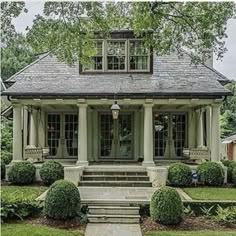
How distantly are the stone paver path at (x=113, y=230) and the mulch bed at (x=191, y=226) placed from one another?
28 cm

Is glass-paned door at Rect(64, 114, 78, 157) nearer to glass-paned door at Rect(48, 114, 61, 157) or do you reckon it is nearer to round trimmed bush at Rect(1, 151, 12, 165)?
glass-paned door at Rect(48, 114, 61, 157)

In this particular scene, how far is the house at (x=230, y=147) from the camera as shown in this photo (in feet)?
83.5

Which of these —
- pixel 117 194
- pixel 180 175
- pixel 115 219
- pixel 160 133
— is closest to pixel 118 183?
pixel 117 194

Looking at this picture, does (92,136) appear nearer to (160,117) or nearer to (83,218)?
(160,117)

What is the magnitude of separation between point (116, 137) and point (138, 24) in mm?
8655

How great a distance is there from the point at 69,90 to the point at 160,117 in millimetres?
4646

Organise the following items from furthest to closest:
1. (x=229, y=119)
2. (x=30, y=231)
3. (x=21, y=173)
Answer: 1. (x=229, y=119)
2. (x=21, y=173)
3. (x=30, y=231)

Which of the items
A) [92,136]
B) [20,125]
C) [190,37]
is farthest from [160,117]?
[190,37]

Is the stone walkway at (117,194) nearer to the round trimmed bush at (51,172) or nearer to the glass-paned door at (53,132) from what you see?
the round trimmed bush at (51,172)

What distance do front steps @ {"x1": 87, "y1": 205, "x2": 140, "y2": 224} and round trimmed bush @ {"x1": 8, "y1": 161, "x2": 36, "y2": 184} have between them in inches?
174

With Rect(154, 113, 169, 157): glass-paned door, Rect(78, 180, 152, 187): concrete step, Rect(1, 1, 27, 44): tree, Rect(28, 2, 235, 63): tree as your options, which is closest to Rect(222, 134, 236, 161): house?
Rect(154, 113, 169, 157): glass-paned door

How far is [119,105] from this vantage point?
53.6 ft

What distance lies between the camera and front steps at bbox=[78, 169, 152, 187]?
13489mm

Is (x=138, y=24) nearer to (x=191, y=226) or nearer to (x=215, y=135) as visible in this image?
(x=191, y=226)
